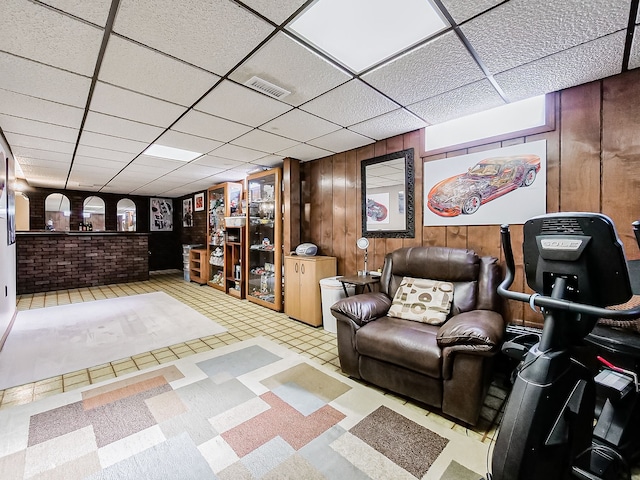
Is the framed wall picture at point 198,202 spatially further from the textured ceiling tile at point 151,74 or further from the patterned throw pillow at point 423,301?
the patterned throw pillow at point 423,301

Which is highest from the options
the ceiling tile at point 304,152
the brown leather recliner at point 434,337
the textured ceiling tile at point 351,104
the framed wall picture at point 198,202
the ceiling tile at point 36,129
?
the ceiling tile at point 304,152

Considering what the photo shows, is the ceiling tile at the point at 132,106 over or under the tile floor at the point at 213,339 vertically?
over

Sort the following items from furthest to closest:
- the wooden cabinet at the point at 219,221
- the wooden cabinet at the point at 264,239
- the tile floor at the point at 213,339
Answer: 1. the wooden cabinet at the point at 219,221
2. the wooden cabinet at the point at 264,239
3. the tile floor at the point at 213,339

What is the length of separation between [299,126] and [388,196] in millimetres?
1377

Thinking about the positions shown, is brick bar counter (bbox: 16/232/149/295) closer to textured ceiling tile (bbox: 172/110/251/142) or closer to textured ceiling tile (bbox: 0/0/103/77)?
textured ceiling tile (bbox: 172/110/251/142)

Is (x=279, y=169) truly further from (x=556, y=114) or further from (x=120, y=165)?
(x=556, y=114)

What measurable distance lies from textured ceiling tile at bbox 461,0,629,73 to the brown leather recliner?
A: 159 centimetres

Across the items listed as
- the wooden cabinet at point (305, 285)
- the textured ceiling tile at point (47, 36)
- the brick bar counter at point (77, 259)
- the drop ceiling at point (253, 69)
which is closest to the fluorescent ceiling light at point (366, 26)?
the drop ceiling at point (253, 69)

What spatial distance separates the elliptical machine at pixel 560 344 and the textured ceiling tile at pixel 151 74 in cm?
239

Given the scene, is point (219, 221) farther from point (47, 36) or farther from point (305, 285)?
point (47, 36)

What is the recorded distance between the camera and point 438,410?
212cm

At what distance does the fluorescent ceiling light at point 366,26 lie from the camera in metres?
1.52

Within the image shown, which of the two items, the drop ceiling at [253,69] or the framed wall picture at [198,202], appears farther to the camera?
the framed wall picture at [198,202]

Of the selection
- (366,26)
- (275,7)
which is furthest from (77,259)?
(366,26)
